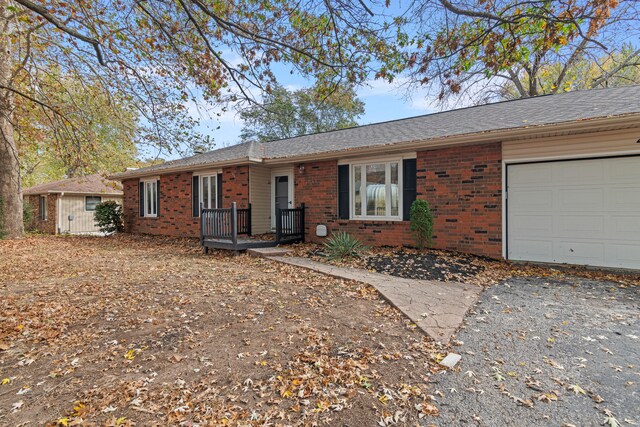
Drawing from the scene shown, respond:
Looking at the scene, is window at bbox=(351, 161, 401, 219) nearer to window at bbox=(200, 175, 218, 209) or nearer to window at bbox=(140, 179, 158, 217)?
window at bbox=(200, 175, 218, 209)

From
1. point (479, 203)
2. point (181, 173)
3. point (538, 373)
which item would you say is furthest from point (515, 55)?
point (181, 173)

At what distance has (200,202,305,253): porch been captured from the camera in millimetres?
8609

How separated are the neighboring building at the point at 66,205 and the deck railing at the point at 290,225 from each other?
507 inches

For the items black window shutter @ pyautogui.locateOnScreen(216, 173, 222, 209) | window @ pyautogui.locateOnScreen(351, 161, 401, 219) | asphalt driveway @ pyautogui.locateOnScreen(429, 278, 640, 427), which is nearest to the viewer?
asphalt driveway @ pyautogui.locateOnScreen(429, 278, 640, 427)

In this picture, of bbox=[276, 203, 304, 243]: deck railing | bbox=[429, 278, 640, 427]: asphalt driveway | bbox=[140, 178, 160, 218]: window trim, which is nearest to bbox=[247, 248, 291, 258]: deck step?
bbox=[276, 203, 304, 243]: deck railing

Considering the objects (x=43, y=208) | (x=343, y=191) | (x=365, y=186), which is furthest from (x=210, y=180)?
(x=43, y=208)

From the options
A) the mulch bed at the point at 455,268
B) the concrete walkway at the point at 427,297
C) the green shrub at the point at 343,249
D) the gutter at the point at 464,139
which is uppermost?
the gutter at the point at 464,139

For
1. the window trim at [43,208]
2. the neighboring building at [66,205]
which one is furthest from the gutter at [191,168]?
the window trim at [43,208]

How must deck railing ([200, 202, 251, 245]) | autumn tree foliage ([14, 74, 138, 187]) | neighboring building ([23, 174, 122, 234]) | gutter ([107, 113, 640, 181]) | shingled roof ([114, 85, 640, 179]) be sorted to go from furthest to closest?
neighboring building ([23, 174, 122, 234]), deck railing ([200, 202, 251, 245]), autumn tree foliage ([14, 74, 138, 187]), shingled roof ([114, 85, 640, 179]), gutter ([107, 113, 640, 181])

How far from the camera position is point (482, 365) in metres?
2.87

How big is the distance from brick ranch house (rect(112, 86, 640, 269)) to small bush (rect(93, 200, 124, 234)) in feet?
22.6

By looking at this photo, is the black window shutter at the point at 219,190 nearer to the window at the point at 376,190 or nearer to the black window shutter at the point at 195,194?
the black window shutter at the point at 195,194

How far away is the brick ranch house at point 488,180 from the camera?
6.04 meters

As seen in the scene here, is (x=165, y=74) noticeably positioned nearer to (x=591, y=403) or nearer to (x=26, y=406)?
(x=26, y=406)
